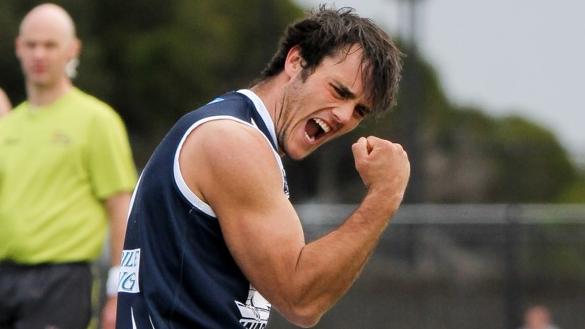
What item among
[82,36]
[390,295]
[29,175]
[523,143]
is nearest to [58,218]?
[29,175]

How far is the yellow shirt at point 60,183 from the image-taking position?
6.30 metres

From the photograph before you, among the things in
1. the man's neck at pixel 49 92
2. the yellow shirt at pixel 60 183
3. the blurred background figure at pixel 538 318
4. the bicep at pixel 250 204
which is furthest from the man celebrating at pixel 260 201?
the blurred background figure at pixel 538 318

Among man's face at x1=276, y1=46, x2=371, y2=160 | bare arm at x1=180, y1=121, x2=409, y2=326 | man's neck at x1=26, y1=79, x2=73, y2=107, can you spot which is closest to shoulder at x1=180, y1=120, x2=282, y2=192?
bare arm at x1=180, y1=121, x2=409, y2=326

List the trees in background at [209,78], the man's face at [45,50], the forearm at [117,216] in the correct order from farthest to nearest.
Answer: the trees in background at [209,78]
the man's face at [45,50]
the forearm at [117,216]

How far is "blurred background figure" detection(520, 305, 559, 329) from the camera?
1416 cm

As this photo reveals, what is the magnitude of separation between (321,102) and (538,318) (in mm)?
10446

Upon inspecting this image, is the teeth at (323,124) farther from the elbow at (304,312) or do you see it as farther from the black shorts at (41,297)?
the black shorts at (41,297)

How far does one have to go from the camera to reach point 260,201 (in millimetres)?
3926

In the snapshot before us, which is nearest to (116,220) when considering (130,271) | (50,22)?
(50,22)

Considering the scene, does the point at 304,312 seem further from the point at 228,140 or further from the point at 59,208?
the point at 59,208

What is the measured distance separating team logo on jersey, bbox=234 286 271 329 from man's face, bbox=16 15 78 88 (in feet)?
8.74

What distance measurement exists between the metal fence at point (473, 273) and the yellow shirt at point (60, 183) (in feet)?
27.1

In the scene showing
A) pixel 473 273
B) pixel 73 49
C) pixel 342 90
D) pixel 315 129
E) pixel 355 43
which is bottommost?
pixel 473 273

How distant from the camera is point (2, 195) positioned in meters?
6.36
